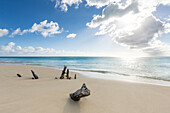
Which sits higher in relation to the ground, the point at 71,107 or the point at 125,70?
the point at 71,107

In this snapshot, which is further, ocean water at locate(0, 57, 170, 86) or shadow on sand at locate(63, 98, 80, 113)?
ocean water at locate(0, 57, 170, 86)

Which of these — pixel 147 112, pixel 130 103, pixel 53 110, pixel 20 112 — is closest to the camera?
pixel 20 112

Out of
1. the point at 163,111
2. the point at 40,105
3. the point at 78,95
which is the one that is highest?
the point at 78,95

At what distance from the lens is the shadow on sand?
3.55 metres

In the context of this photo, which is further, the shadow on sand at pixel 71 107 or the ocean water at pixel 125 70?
the ocean water at pixel 125 70

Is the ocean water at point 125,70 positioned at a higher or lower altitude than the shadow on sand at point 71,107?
lower

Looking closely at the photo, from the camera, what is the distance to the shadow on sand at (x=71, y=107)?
3547 millimetres

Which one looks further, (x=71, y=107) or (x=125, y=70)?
(x=125, y=70)

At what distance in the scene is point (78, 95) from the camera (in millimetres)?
3674

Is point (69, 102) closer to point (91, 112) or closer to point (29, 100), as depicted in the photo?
point (91, 112)

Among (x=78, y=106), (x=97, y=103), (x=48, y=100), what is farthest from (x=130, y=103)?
(x=48, y=100)

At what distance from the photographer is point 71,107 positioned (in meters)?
3.73

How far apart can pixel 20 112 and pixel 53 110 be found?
48.3 inches

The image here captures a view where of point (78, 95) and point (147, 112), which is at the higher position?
point (78, 95)
